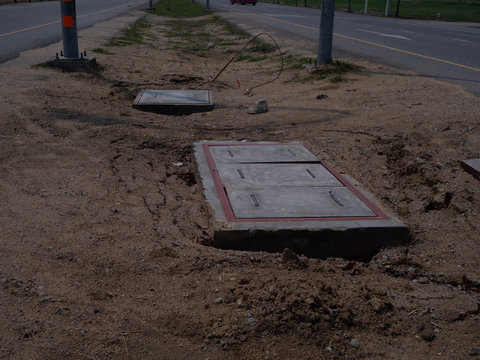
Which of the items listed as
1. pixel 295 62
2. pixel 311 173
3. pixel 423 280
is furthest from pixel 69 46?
pixel 423 280

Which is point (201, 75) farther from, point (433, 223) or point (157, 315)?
point (157, 315)

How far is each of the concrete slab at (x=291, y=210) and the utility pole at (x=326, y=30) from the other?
501 centimetres

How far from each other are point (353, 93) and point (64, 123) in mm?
4283

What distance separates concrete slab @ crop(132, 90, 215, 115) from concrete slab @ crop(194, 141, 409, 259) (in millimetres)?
2324

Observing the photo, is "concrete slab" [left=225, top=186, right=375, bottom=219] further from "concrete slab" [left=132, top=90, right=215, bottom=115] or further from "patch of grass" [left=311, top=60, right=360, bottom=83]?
"patch of grass" [left=311, top=60, right=360, bottom=83]

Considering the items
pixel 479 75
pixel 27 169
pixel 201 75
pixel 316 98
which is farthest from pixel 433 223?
pixel 201 75

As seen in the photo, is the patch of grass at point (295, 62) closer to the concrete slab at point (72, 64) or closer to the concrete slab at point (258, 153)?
the concrete slab at point (72, 64)

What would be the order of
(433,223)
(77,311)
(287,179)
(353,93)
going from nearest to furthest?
(77,311), (433,223), (287,179), (353,93)

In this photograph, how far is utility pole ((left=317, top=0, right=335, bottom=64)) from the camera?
8734mm

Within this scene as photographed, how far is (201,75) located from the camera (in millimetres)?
9797

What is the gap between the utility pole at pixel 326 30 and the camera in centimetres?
873

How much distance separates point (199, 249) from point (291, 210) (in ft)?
2.60

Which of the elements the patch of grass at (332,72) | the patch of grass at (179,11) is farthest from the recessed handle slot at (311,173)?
the patch of grass at (179,11)

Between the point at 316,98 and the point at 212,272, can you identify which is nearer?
the point at 212,272
